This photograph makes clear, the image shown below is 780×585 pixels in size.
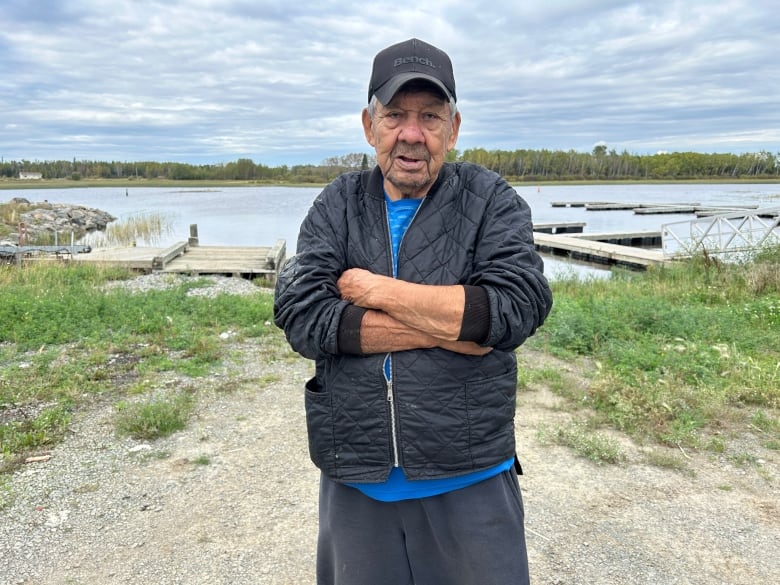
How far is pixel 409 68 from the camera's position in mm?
1739

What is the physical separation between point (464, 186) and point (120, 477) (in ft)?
10.2

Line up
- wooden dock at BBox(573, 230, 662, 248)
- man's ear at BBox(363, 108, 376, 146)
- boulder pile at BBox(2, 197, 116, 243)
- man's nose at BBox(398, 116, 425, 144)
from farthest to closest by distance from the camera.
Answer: boulder pile at BBox(2, 197, 116, 243) < wooden dock at BBox(573, 230, 662, 248) < man's ear at BBox(363, 108, 376, 146) < man's nose at BBox(398, 116, 425, 144)

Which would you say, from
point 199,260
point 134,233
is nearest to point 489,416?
point 199,260

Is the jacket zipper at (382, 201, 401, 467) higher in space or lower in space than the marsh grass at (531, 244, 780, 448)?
higher

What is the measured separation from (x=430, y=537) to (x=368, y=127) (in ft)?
4.38

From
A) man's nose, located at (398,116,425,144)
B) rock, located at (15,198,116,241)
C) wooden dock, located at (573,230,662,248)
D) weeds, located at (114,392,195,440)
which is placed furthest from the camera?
rock, located at (15,198,116,241)

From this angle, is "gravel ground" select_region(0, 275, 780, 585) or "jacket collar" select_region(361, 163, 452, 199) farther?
"gravel ground" select_region(0, 275, 780, 585)

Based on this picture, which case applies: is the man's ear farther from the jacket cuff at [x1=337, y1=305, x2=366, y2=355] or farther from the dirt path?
the dirt path

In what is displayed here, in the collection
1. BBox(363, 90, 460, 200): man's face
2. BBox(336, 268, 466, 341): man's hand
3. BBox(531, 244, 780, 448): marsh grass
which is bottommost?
BBox(531, 244, 780, 448): marsh grass

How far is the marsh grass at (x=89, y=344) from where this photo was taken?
4598 mm

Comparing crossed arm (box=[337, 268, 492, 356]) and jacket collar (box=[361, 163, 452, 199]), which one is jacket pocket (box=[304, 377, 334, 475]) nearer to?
crossed arm (box=[337, 268, 492, 356])

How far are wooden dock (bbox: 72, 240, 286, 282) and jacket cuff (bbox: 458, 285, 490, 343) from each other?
38.9 ft

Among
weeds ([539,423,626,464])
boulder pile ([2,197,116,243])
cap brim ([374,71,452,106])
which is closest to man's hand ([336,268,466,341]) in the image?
cap brim ([374,71,452,106])

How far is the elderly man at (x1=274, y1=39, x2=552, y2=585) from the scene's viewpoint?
167 centimetres
